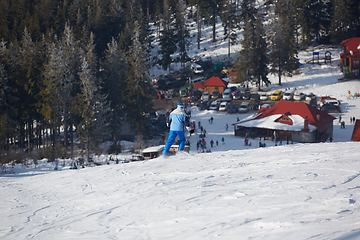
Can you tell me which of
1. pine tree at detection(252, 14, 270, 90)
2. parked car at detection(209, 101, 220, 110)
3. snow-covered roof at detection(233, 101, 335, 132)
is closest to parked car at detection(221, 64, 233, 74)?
pine tree at detection(252, 14, 270, 90)

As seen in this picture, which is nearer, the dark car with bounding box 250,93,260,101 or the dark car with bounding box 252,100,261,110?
the dark car with bounding box 252,100,261,110

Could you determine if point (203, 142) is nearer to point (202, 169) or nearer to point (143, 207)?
point (202, 169)

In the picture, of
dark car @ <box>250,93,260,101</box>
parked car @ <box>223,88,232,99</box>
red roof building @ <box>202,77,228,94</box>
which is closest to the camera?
dark car @ <box>250,93,260,101</box>

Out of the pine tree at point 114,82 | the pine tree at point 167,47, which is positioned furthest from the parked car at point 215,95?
the pine tree at point 114,82

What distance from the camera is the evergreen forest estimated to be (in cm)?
3145

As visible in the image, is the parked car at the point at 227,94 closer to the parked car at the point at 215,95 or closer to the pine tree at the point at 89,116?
the parked car at the point at 215,95

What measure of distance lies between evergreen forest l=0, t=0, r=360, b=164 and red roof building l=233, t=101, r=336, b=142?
11569mm

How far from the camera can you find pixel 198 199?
23.7ft

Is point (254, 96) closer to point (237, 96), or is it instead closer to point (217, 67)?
point (237, 96)

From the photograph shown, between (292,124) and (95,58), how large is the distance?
22.0 m

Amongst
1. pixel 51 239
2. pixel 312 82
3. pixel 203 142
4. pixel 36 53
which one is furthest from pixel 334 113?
pixel 51 239

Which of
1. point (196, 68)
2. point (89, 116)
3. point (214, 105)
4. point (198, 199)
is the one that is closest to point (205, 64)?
point (196, 68)

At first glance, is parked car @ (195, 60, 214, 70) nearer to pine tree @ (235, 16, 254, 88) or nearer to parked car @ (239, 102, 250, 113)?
pine tree @ (235, 16, 254, 88)

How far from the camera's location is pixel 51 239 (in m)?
6.07
